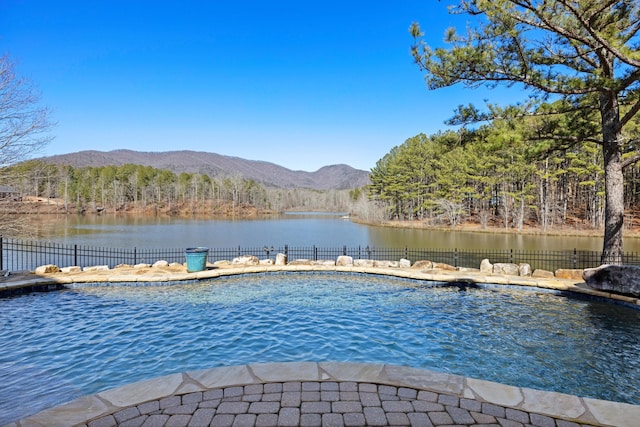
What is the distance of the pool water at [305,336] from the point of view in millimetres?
4691

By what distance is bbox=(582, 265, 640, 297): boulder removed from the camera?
8.40 m

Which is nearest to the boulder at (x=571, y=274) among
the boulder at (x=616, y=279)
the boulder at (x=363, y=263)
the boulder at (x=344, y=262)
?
the boulder at (x=616, y=279)

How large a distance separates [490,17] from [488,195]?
37467mm

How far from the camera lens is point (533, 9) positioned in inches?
329

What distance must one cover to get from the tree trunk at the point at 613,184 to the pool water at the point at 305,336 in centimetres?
360

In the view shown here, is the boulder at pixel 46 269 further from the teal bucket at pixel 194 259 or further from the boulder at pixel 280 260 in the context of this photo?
the boulder at pixel 280 260

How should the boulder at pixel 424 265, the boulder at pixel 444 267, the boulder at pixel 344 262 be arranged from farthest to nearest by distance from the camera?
the boulder at pixel 344 262 < the boulder at pixel 424 265 < the boulder at pixel 444 267

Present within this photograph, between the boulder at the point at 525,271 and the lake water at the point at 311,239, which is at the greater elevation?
the boulder at the point at 525,271

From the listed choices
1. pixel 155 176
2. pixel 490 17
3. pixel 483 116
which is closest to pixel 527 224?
pixel 483 116

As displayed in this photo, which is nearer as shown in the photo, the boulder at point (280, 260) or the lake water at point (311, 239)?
the boulder at point (280, 260)

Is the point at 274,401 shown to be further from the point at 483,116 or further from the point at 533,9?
the point at 483,116

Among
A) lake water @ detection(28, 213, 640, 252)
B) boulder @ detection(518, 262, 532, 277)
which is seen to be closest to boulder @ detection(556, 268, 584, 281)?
boulder @ detection(518, 262, 532, 277)

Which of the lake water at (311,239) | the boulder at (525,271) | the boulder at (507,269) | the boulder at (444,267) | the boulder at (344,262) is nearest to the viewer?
the boulder at (525,271)

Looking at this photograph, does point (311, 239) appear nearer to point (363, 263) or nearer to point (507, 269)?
point (363, 263)
